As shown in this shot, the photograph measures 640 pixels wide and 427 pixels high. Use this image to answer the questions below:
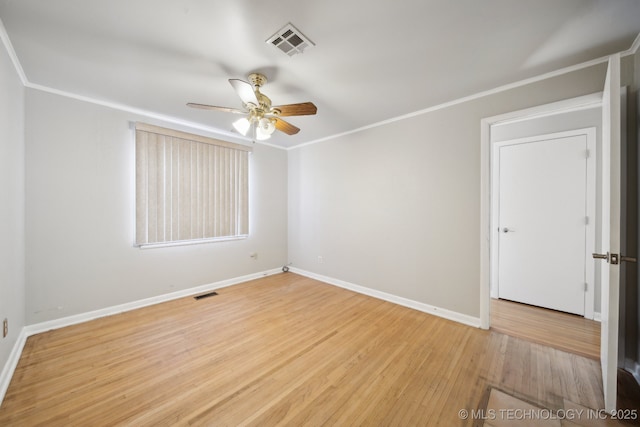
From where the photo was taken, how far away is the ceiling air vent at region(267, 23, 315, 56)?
62.2 inches

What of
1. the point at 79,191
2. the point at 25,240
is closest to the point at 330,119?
the point at 79,191

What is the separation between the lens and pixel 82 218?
2607 mm

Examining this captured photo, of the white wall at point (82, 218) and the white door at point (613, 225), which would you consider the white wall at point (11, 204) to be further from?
the white door at point (613, 225)

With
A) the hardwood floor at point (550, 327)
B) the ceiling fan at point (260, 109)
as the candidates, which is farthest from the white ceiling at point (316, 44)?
the hardwood floor at point (550, 327)

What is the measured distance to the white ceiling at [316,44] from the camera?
1.43 m

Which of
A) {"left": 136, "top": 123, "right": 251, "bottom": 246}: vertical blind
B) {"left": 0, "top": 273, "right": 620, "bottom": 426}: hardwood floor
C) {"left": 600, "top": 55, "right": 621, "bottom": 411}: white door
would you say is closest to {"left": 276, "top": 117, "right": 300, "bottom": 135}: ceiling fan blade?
{"left": 136, "top": 123, "right": 251, "bottom": 246}: vertical blind

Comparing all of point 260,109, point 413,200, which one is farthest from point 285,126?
point 413,200

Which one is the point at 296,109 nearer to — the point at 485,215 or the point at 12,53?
the point at 485,215

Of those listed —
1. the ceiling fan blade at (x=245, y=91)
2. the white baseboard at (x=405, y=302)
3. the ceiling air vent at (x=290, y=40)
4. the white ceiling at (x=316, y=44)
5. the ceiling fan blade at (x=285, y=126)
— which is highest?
the white ceiling at (x=316, y=44)

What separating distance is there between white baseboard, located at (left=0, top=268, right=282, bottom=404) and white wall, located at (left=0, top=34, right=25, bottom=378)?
83 millimetres

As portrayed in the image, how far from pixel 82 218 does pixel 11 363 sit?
1.41 meters

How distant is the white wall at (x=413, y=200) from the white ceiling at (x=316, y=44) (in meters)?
0.24

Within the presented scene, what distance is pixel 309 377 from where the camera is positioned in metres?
1.75

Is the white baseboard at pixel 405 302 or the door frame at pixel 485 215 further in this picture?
the white baseboard at pixel 405 302
